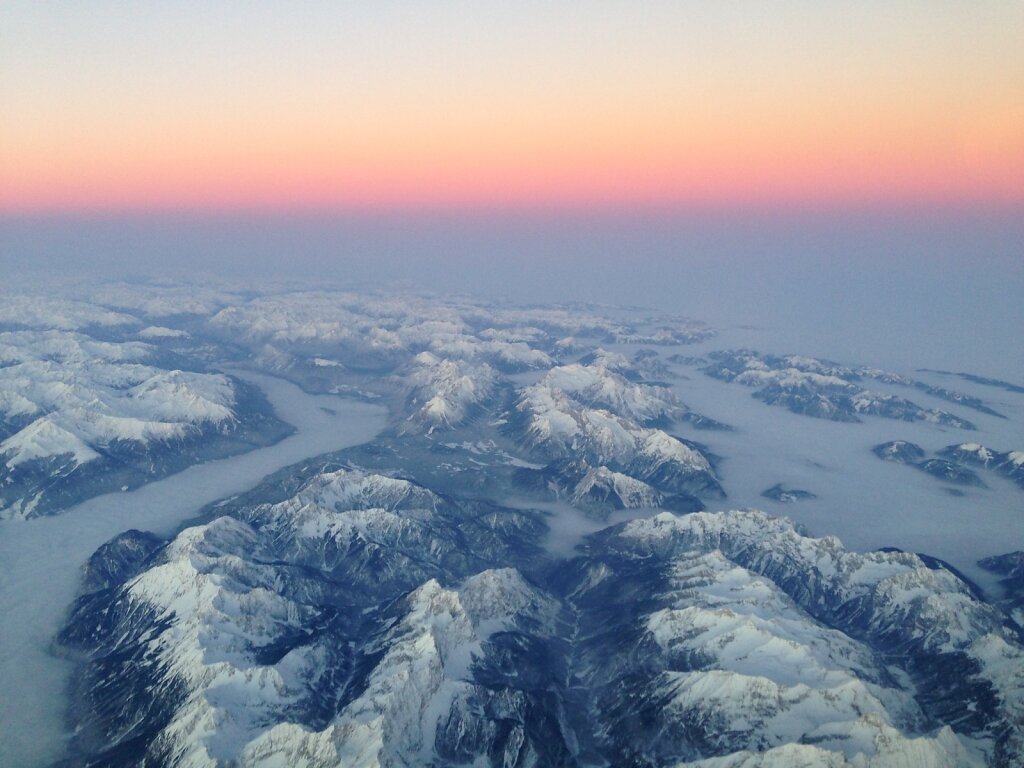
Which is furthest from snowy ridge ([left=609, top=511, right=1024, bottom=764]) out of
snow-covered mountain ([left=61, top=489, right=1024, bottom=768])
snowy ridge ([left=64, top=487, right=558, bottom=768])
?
snowy ridge ([left=64, top=487, right=558, bottom=768])

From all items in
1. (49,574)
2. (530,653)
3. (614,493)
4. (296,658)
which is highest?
(296,658)

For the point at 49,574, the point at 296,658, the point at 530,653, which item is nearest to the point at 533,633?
the point at 530,653

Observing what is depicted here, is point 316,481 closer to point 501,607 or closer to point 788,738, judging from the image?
point 501,607

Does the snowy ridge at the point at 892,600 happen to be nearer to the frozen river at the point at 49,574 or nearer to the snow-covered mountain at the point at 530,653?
the snow-covered mountain at the point at 530,653

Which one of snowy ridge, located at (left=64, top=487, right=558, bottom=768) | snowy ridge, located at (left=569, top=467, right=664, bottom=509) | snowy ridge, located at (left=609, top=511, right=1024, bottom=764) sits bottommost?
snowy ridge, located at (left=569, top=467, right=664, bottom=509)

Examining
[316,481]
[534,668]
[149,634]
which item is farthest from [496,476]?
[149,634]

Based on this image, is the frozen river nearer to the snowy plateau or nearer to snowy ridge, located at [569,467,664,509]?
the snowy plateau

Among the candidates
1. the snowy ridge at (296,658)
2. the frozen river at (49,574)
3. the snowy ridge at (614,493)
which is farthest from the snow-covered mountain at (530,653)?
the snowy ridge at (614,493)

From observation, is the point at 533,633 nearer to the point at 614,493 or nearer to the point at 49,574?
the point at 614,493
